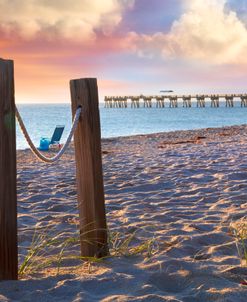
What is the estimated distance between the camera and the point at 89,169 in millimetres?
3461

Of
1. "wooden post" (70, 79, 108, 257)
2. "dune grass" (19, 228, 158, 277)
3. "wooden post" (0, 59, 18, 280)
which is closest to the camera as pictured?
"wooden post" (0, 59, 18, 280)

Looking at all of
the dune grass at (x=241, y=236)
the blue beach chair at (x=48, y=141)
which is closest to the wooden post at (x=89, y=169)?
the dune grass at (x=241, y=236)

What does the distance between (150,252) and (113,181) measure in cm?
355

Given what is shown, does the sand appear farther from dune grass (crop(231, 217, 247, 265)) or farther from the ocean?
the ocean

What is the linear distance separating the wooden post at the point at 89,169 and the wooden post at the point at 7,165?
2.26 feet

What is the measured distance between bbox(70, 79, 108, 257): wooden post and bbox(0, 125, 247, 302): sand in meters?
0.18

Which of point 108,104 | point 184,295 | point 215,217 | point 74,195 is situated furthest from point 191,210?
point 108,104

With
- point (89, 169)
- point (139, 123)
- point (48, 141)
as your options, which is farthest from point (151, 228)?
point (139, 123)

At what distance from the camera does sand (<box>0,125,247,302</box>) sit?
114 inches

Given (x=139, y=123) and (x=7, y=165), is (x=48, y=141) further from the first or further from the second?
(x=139, y=123)

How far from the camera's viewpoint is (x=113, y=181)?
709 cm

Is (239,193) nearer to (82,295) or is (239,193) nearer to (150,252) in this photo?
(150,252)

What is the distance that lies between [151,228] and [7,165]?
198 centimetres

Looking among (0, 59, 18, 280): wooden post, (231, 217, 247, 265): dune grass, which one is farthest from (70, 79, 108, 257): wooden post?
(231, 217, 247, 265): dune grass
